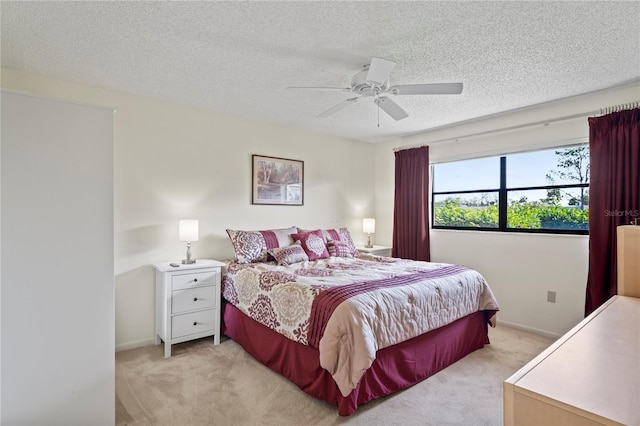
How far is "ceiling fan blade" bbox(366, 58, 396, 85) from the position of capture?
209 cm

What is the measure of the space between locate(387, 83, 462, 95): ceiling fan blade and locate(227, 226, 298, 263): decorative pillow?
2055 mm

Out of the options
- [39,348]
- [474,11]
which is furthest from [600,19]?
[39,348]

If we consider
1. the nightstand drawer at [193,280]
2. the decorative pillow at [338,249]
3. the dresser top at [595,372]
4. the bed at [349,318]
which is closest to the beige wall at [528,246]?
the bed at [349,318]

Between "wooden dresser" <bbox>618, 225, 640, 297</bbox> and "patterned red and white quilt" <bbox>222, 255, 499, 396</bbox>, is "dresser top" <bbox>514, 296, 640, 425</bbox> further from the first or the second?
"patterned red and white quilt" <bbox>222, 255, 499, 396</bbox>

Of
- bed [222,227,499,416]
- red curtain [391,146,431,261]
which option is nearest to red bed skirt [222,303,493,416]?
bed [222,227,499,416]

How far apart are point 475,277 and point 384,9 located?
2.35 metres

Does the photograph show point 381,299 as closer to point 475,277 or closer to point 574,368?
point 475,277

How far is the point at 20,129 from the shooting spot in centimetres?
152

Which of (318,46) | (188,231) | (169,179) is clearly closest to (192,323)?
(188,231)

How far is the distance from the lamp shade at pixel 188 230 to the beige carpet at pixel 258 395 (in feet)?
3.45

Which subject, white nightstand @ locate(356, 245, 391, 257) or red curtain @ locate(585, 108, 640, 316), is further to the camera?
white nightstand @ locate(356, 245, 391, 257)

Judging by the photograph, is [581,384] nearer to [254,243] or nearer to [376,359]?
[376,359]

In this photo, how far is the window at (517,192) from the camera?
3410mm

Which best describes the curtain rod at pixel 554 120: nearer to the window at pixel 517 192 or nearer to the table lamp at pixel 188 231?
the window at pixel 517 192
